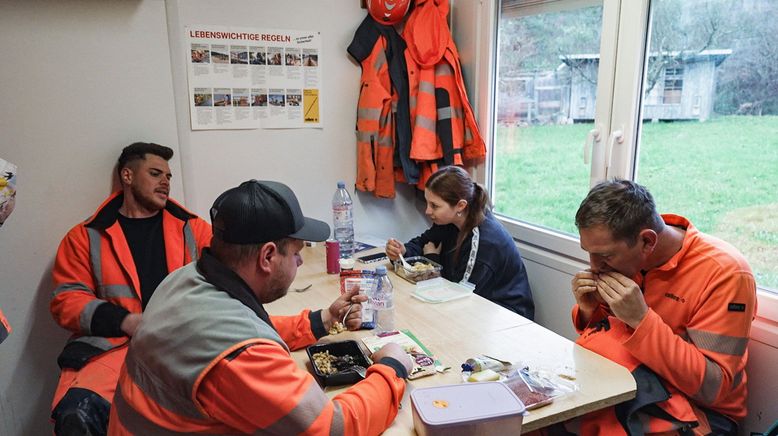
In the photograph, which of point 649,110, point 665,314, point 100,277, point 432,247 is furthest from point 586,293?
point 100,277

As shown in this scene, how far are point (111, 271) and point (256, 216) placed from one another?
135cm

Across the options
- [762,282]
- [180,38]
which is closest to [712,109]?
[762,282]

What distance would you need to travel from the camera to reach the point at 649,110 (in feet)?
7.07

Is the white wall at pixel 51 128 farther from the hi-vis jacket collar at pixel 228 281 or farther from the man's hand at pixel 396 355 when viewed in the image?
the man's hand at pixel 396 355

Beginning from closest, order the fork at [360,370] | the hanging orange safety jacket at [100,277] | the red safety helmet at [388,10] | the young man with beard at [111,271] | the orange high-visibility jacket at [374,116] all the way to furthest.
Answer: the fork at [360,370]
the young man with beard at [111,271]
the hanging orange safety jacket at [100,277]
the red safety helmet at [388,10]
the orange high-visibility jacket at [374,116]

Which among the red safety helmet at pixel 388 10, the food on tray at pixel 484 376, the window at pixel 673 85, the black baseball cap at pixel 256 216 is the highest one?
the red safety helmet at pixel 388 10

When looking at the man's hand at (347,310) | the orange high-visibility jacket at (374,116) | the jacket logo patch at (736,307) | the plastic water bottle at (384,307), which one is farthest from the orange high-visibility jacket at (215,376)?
the orange high-visibility jacket at (374,116)

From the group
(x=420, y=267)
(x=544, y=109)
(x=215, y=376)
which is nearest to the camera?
(x=215, y=376)

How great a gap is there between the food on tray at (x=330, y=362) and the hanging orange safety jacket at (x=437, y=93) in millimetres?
1701

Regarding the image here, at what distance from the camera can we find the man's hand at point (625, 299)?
57.6 inches

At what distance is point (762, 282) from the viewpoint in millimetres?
1826

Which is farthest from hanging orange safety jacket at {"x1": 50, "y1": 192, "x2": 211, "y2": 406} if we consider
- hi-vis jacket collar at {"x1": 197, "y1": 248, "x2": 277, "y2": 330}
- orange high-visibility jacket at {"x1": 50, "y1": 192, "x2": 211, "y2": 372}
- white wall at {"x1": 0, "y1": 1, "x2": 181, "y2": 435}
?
hi-vis jacket collar at {"x1": 197, "y1": 248, "x2": 277, "y2": 330}

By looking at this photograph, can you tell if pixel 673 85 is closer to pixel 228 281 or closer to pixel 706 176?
pixel 706 176

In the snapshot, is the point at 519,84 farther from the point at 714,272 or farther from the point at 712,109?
the point at 714,272
